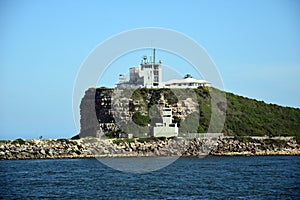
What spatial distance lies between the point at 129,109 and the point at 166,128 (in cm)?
622

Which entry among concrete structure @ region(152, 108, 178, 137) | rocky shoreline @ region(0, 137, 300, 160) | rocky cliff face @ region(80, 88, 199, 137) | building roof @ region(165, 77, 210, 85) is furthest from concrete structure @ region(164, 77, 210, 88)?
rocky shoreline @ region(0, 137, 300, 160)

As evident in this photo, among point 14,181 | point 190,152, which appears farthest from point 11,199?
point 190,152

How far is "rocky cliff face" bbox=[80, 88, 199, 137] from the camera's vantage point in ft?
217

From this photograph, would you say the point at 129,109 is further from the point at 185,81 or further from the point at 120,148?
the point at 185,81

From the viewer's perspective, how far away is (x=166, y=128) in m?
62.7

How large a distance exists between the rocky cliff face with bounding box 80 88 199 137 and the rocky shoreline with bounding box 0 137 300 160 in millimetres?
5332

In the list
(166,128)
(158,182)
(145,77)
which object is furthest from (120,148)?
(158,182)

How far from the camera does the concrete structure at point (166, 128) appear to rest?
62250mm

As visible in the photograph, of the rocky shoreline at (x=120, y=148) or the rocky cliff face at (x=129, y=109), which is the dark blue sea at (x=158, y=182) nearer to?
the rocky shoreline at (x=120, y=148)

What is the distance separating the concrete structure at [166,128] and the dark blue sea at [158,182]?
16025mm

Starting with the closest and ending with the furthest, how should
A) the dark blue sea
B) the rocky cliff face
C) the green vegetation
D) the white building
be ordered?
the dark blue sea, the rocky cliff face, the green vegetation, the white building

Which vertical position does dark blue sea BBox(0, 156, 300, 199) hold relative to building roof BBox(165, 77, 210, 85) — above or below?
below

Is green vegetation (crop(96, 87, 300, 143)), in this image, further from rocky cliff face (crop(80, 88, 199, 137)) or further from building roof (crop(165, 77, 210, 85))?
building roof (crop(165, 77, 210, 85))

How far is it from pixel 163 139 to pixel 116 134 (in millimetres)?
6910
